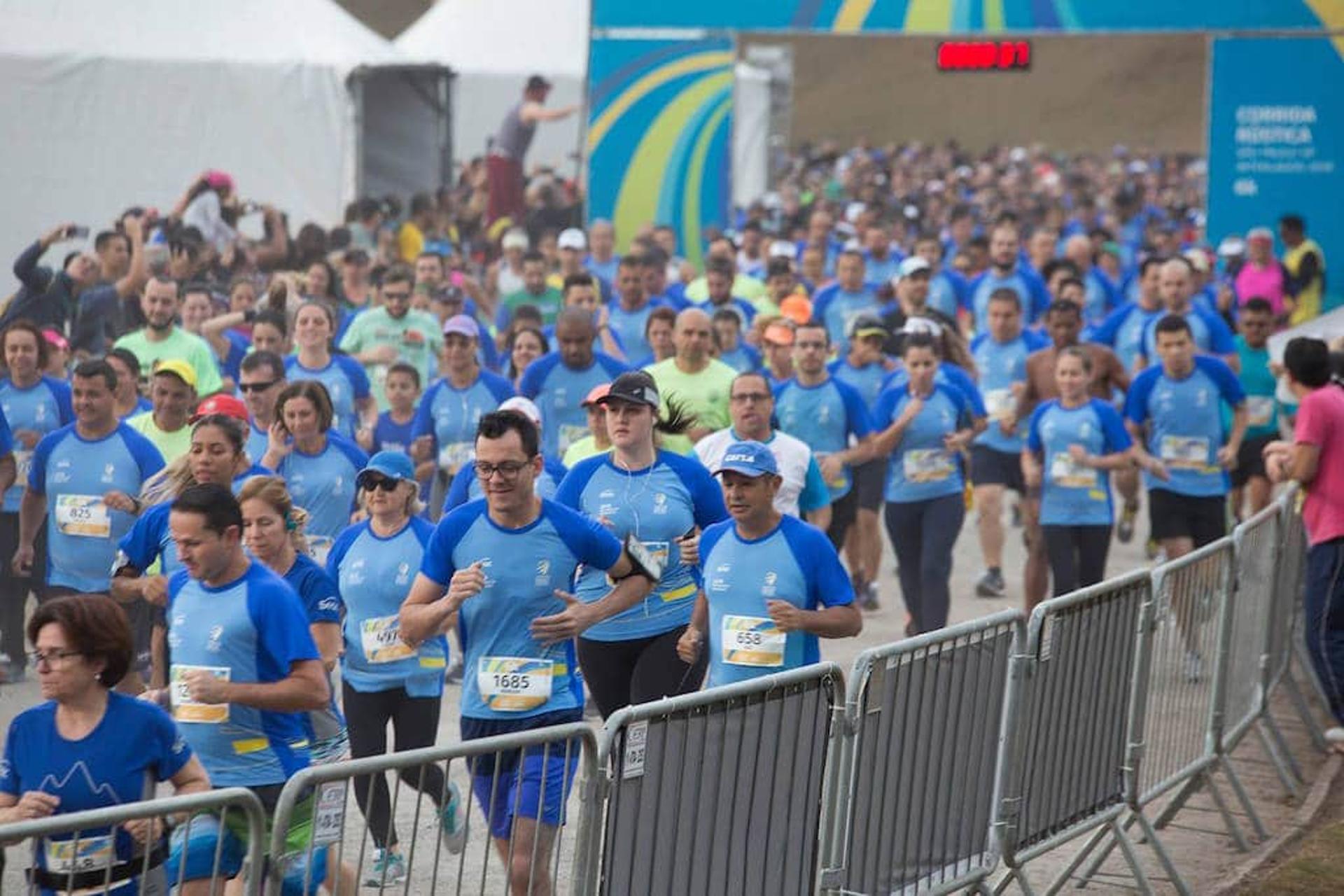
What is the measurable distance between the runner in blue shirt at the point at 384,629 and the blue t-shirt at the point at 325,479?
59.9 inches

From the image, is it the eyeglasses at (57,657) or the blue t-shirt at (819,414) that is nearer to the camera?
the eyeglasses at (57,657)

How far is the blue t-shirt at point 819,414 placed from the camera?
11.9m

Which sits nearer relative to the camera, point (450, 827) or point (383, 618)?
point (450, 827)

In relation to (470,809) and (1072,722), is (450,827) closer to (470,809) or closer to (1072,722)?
(470,809)

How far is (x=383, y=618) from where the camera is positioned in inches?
295

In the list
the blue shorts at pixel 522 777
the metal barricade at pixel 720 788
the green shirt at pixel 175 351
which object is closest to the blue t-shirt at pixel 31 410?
the green shirt at pixel 175 351

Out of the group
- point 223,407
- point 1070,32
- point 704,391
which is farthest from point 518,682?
point 1070,32

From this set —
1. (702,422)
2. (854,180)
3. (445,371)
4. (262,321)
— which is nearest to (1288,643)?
(702,422)

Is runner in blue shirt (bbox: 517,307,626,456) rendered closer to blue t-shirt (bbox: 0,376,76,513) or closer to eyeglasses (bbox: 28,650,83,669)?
blue t-shirt (bbox: 0,376,76,513)

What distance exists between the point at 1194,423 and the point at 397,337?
16.8 feet

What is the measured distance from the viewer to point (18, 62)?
14844 mm

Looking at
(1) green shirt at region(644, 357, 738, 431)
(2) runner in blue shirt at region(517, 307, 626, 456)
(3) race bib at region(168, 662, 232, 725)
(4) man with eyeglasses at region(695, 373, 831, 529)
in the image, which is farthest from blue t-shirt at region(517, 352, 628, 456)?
(3) race bib at region(168, 662, 232, 725)

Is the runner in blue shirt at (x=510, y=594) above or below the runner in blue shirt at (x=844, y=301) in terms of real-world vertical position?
below

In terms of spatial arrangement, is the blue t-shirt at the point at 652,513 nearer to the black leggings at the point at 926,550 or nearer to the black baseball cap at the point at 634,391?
the black baseball cap at the point at 634,391
